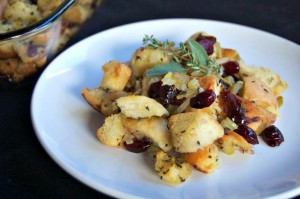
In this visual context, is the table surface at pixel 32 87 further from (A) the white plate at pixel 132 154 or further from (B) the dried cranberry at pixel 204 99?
(B) the dried cranberry at pixel 204 99

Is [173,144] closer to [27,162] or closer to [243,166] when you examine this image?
[243,166]

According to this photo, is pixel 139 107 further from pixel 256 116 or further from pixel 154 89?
pixel 256 116

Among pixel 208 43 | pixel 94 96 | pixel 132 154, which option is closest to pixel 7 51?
pixel 94 96

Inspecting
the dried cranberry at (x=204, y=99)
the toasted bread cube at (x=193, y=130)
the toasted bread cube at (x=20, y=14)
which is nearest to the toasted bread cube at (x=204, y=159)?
the toasted bread cube at (x=193, y=130)

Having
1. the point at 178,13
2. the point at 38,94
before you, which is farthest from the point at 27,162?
the point at 178,13

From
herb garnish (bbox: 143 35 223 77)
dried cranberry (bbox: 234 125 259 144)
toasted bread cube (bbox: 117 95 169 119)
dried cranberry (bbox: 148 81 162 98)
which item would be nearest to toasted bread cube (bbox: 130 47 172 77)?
herb garnish (bbox: 143 35 223 77)

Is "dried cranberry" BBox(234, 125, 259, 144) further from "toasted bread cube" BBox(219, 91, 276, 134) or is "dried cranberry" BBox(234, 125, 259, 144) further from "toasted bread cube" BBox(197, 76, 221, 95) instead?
"toasted bread cube" BBox(197, 76, 221, 95)
